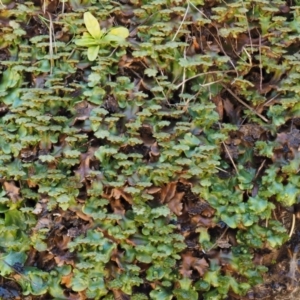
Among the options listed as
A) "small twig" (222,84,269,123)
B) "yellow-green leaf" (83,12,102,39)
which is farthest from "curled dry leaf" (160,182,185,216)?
"yellow-green leaf" (83,12,102,39)

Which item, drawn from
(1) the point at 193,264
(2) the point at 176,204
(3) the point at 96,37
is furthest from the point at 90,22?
(1) the point at 193,264

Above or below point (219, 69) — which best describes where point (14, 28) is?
above

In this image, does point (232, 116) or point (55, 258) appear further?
point (232, 116)

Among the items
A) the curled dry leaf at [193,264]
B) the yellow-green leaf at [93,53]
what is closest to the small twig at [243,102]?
the yellow-green leaf at [93,53]

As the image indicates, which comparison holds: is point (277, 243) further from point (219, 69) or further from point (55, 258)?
point (55, 258)

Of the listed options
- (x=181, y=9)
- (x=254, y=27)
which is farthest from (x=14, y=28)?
(x=254, y=27)

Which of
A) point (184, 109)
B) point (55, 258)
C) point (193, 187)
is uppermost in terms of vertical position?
point (184, 109)

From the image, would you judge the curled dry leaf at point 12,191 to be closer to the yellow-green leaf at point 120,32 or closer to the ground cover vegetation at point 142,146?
the ground cover vegetation at point 142,146

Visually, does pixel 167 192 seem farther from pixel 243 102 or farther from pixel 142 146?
pixel 243 102
